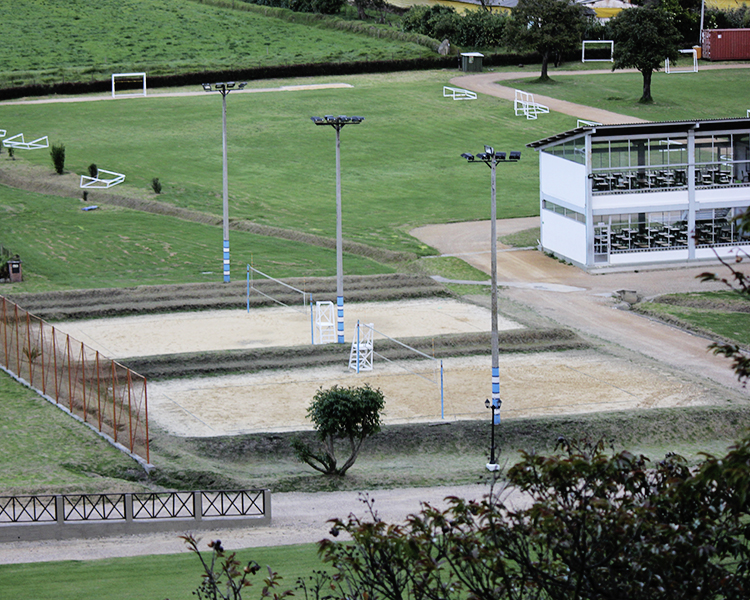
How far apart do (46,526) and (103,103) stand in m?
71.4

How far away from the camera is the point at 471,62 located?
103875mm

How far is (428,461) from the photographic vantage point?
30.8 m

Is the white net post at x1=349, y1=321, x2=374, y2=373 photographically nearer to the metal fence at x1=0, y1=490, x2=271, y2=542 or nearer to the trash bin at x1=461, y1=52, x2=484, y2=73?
the metal fence at x1=0, y1=490, x2=271, y2=542

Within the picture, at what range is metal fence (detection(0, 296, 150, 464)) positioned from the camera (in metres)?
31.3

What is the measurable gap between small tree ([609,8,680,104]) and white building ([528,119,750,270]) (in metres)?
28.1

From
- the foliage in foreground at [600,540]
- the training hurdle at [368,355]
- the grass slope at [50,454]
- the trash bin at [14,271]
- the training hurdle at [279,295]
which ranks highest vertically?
A: the foliage in foreground at [600,540]

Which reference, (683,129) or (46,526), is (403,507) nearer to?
(46,526)

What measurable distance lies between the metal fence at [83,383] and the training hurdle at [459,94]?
59900 mm

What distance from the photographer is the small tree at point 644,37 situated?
8281 centimetres

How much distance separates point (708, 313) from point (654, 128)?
41.4ft

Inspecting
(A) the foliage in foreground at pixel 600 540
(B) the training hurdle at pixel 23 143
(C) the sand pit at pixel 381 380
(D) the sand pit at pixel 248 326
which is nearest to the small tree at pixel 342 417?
(C) the sand pit at pixel 381 380

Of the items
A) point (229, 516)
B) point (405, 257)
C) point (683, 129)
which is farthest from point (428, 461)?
point (683, 129)

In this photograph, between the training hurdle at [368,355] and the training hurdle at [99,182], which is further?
the training hurdle at [99,182]

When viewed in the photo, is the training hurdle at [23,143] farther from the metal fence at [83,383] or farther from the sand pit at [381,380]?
the metal fence at [83,383]
